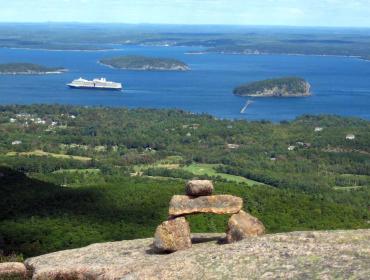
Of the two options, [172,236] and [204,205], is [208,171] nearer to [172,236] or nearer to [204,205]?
[204,205]

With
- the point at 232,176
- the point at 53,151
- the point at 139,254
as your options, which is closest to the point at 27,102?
the point at 53,151

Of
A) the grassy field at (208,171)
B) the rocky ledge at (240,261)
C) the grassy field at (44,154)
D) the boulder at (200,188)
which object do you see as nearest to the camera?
the rocky ledge at (240,261)

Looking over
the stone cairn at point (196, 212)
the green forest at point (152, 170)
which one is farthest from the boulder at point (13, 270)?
the green forest at point (152, 170)

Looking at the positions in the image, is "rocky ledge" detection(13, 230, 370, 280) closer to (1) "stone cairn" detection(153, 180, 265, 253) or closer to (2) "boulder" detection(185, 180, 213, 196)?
(1) "stone cairn" detection(153, 180, 265, 253)

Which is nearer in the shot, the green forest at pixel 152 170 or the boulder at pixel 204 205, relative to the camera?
the boulder at pixel 204 205

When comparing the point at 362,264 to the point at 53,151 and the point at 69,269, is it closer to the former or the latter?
the point at 69,269

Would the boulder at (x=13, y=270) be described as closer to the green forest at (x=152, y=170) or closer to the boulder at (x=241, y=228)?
the boulder at (x=241, y=228)
